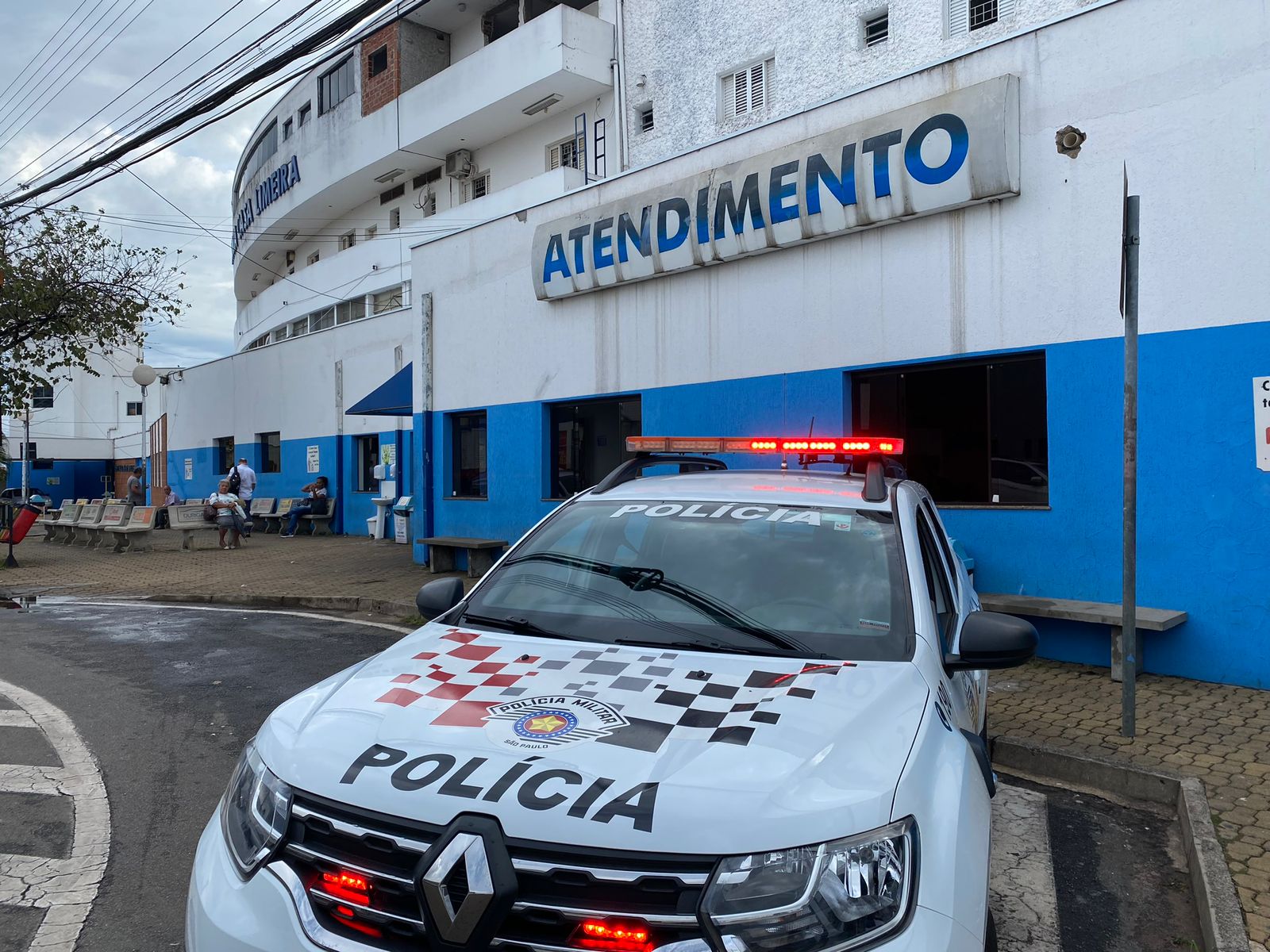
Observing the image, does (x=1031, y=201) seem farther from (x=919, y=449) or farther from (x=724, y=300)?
(x=724, y=300)

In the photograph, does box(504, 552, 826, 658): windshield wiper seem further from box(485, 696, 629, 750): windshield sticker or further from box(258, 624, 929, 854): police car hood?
box(485, 696, 629, 750): windshield sticker

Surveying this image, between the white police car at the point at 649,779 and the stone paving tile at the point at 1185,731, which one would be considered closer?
the white police car at the point at 649,779

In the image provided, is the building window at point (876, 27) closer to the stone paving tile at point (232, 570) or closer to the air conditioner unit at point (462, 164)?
the air conditioner unit at point (462, 164)

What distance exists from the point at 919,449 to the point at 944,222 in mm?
2151

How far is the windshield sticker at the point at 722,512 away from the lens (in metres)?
3.61

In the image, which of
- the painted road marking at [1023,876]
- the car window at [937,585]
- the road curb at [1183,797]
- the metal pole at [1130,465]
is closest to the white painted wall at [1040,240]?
the metal pole at [1130,465]

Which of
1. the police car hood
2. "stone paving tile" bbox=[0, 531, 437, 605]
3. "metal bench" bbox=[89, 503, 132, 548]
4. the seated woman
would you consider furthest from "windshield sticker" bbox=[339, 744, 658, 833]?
"metal bench" bbox=[89, 503, 132, 548]

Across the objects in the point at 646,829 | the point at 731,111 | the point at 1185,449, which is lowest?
the point at 646,829

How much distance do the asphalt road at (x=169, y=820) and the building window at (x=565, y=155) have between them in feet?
52.5

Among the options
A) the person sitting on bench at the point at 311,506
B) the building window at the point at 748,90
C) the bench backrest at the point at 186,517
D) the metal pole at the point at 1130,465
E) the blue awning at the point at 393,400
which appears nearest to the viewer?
the metal pole at the point at 1130,465

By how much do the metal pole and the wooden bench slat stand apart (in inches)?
53.0

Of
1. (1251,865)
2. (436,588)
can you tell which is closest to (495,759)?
(436,588)

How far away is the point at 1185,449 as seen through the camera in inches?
283

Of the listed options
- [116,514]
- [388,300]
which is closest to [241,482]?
[116,514]
